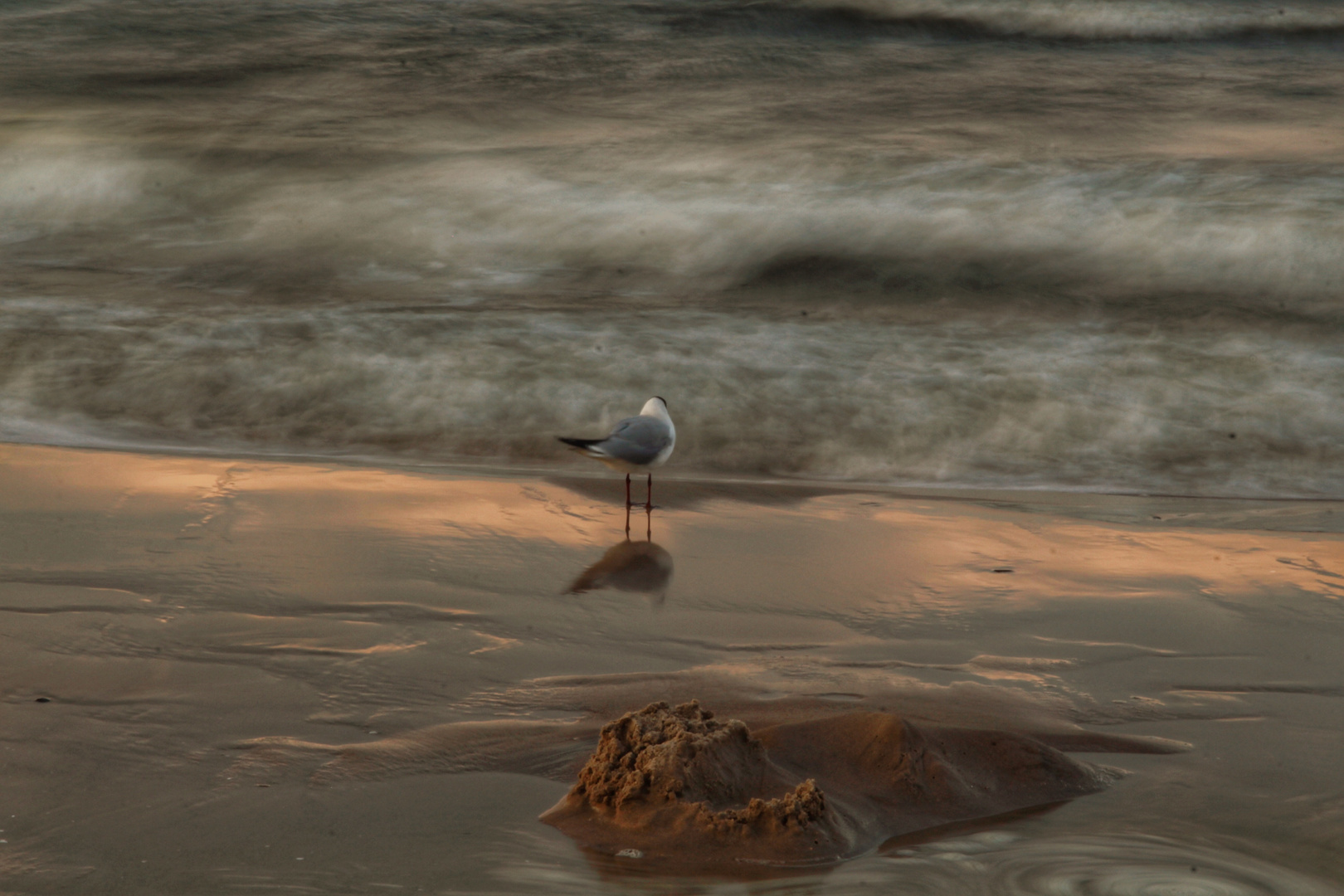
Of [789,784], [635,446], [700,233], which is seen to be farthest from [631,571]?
[700,233]

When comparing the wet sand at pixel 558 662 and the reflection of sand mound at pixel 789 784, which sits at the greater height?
the reflection of sand mound at pixel 789 784

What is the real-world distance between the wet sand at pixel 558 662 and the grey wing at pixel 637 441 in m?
0.23

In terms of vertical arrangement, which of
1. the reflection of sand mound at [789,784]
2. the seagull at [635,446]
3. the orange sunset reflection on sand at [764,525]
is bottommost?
the orange sunset reflection on sand at [764,525]

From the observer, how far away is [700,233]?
29.5 ft

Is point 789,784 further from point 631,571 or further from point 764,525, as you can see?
point 764,525

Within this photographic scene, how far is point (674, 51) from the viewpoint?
504 inches

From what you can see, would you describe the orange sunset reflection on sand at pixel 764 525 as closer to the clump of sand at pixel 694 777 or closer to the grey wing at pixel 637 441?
the grey wing at pixel 637 441

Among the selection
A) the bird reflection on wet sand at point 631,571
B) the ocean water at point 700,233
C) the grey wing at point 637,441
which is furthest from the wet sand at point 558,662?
the ocean water at point 700,233

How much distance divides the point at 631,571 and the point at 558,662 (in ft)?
2.84

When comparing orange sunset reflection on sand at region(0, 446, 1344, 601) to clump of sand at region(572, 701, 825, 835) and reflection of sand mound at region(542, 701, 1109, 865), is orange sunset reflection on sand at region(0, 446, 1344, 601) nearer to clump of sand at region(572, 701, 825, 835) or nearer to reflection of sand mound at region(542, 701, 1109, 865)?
reflection of sand mound at region(542, 701, 1109, 865)

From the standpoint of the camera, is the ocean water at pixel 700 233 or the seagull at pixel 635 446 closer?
the seagull at pixel 635 446

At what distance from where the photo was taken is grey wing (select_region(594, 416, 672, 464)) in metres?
4.68

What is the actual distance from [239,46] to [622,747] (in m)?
12.2

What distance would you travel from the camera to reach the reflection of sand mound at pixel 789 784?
2.13 metres
